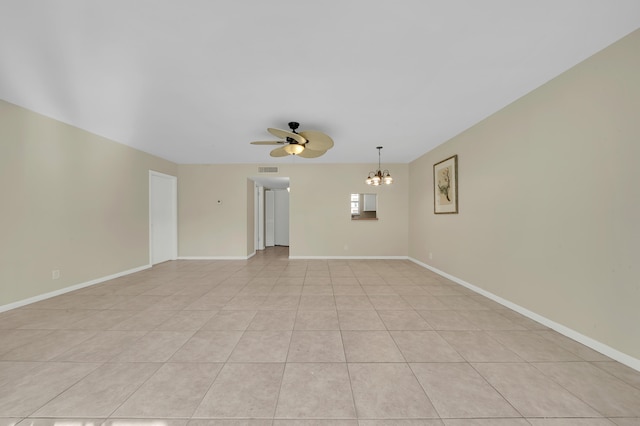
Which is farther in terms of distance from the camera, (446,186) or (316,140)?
(446,186)

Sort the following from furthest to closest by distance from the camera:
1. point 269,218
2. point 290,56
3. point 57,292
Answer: point 269,218 < point 57,292 < point 290,56

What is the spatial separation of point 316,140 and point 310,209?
3.43 meters

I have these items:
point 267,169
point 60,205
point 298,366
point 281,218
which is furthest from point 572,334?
point 281,218

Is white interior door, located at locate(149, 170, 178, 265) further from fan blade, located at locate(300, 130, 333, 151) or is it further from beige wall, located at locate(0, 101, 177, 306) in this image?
fan blade, located at locate(300, 130, 333, 151)

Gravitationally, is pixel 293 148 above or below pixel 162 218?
above

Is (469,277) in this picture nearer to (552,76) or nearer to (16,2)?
(552,76)

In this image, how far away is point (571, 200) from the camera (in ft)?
7.68

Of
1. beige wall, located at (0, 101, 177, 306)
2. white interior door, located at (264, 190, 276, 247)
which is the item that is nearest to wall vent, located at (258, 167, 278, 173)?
beige wall, located at (0, 101, 177, 306)

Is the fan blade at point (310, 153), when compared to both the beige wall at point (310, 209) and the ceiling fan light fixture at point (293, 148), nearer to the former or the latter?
the ceiling fan light fixture at point (293, 148)

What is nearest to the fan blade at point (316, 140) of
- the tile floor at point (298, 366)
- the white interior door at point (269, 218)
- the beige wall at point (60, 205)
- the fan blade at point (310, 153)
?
the fan blade at point (310, 153)

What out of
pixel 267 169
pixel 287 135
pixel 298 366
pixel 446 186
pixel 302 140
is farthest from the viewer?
pixel 267 169

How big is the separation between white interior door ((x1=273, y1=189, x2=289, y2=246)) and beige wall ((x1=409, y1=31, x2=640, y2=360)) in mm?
7303

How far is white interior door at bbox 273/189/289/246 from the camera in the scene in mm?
9828

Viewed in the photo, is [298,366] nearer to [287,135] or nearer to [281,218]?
[287,135]
